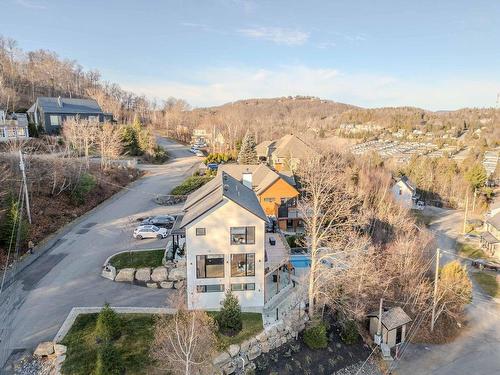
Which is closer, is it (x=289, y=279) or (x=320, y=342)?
(x=320, y=342)

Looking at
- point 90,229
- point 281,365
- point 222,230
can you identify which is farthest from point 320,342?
point 90,229

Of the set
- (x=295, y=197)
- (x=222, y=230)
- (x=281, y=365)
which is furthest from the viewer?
(x=295, y=197)

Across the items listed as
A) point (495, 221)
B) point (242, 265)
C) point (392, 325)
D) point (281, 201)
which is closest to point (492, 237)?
point (495, 221)

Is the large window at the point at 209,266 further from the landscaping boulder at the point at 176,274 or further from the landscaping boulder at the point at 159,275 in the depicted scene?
the landscaping boulder at the point at 159,275

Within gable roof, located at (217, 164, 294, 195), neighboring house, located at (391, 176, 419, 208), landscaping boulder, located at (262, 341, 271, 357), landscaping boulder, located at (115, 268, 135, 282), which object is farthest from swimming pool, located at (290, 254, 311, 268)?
neighboring house, located at (391, 176, 419, 208)

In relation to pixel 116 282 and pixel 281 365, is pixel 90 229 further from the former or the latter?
pixel 281 365

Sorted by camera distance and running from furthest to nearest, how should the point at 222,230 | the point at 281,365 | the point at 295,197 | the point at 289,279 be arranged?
the point at 295,197 < the point at 289,279 < the point at 222,230 < the point at 281,365

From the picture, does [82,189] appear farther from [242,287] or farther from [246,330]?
[246,330]

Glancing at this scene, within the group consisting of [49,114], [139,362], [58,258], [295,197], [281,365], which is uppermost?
[49,114]
